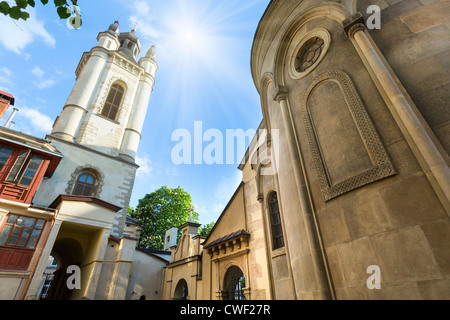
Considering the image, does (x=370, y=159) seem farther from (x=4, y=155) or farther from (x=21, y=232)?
(x=4, y=155)

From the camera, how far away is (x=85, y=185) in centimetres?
1783

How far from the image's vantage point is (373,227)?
162 inches

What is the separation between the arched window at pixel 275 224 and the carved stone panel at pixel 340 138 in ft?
16.5

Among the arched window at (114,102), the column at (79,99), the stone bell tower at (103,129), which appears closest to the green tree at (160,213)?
the stone bell tower at (103,129)

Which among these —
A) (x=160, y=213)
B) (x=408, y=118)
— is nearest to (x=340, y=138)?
(x=408, y=118)

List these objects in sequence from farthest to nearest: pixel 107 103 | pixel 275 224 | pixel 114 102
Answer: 1. pixel 114 102
2. pixel 107 103
3. pixel 275 224

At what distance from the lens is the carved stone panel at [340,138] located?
4.54m

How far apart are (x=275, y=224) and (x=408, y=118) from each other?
280 inches

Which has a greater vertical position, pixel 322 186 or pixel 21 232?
pixel 21 232

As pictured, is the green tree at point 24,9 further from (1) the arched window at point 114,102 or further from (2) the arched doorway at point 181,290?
(1) the arched window at point 114,102

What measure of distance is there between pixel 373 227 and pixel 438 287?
1.13m

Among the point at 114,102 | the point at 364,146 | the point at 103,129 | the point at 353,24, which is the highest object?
the point at 114,102

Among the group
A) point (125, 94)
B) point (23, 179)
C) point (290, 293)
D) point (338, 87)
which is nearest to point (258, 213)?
point (290, 293)

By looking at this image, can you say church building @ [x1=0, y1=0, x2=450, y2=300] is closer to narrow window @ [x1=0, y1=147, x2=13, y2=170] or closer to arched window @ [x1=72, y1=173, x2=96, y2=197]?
narrow window @ [x1=0, y1=147, x2=13, y2=170]
